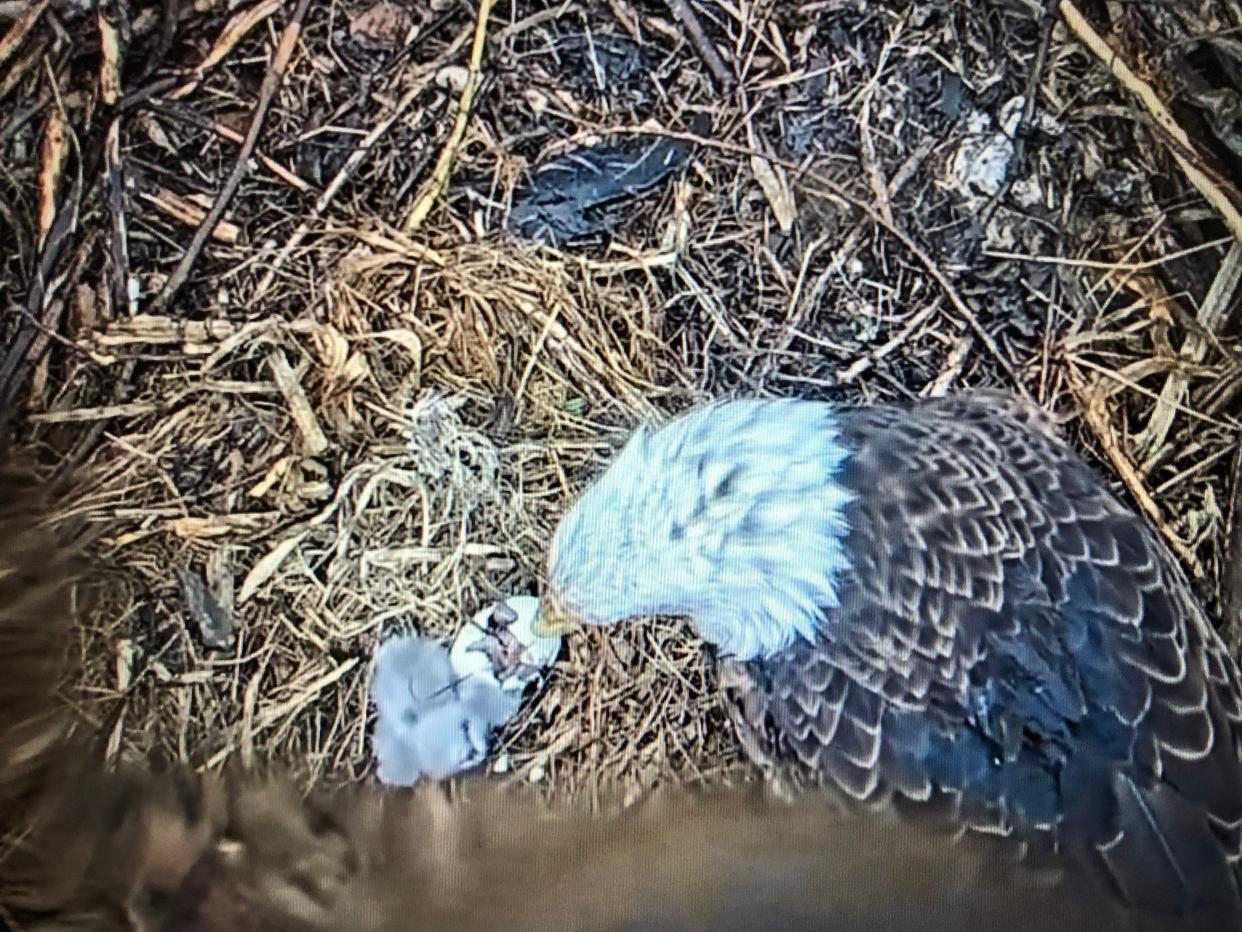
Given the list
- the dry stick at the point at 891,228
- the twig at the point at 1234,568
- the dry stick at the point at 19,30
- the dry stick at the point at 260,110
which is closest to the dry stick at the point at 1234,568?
the twig at the point at 1234,568

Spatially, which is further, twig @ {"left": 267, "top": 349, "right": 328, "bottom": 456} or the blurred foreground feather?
twig @ {"left": 267, "top": 349, "right": 328, "bottom": 456}

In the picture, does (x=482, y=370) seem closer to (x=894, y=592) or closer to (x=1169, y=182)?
(x=894, y=592)

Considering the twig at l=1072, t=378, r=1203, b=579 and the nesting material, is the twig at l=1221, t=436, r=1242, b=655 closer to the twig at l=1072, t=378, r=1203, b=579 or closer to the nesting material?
the twig at l=1072, t=378, r=1203, b=579

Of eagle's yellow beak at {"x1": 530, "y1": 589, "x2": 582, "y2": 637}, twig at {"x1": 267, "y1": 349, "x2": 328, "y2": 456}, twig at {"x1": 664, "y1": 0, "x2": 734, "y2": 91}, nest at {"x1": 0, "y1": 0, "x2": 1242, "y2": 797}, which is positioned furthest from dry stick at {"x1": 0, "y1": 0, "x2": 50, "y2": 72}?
eagle's yellow beak at {"x1": 530, "y1": 589, "x2": 582, "y2": 637}

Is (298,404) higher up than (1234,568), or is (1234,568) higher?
(298,404)

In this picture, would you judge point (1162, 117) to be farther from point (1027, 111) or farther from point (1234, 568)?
point (1234, 568)

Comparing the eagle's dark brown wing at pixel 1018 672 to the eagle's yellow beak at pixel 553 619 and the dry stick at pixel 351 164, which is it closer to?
the eagle's yellow beak at pixel 553 619

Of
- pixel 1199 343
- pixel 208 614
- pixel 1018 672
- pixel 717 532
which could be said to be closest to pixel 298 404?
pixel 208 614
